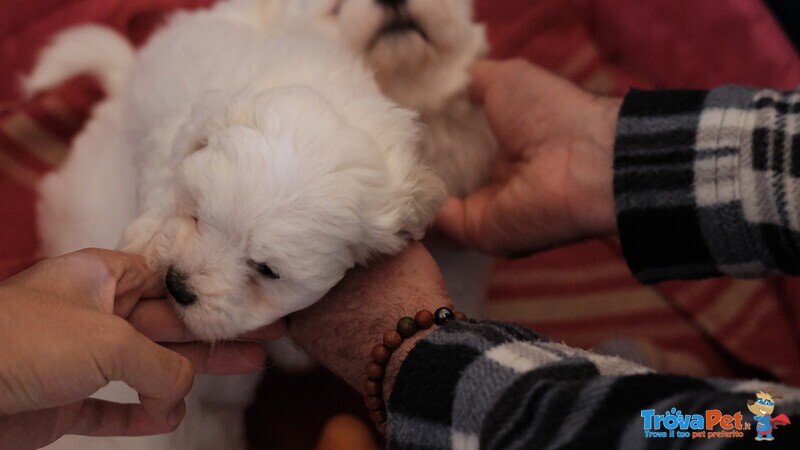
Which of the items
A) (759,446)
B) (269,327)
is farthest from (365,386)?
(759,446)

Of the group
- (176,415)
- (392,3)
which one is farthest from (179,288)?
(392,3)

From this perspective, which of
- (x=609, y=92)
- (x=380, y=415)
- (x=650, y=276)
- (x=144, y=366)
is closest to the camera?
(x=144, y=366)

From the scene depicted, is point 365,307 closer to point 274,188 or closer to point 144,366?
point 274,188

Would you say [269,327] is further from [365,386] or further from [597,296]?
[597,296]

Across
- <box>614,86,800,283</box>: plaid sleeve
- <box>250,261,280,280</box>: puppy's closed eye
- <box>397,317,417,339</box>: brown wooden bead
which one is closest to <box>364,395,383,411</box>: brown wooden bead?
<box>397,317,417,339</box>: brown wooden bead

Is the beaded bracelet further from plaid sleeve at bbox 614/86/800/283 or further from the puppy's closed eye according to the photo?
plaid sleeve at bbox 614/86/800/283

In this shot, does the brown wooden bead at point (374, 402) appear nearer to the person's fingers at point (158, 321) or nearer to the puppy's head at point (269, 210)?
the puppy's head at point (269, 210)


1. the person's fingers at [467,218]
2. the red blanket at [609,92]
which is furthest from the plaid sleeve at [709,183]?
the red blanket at [609,92]
